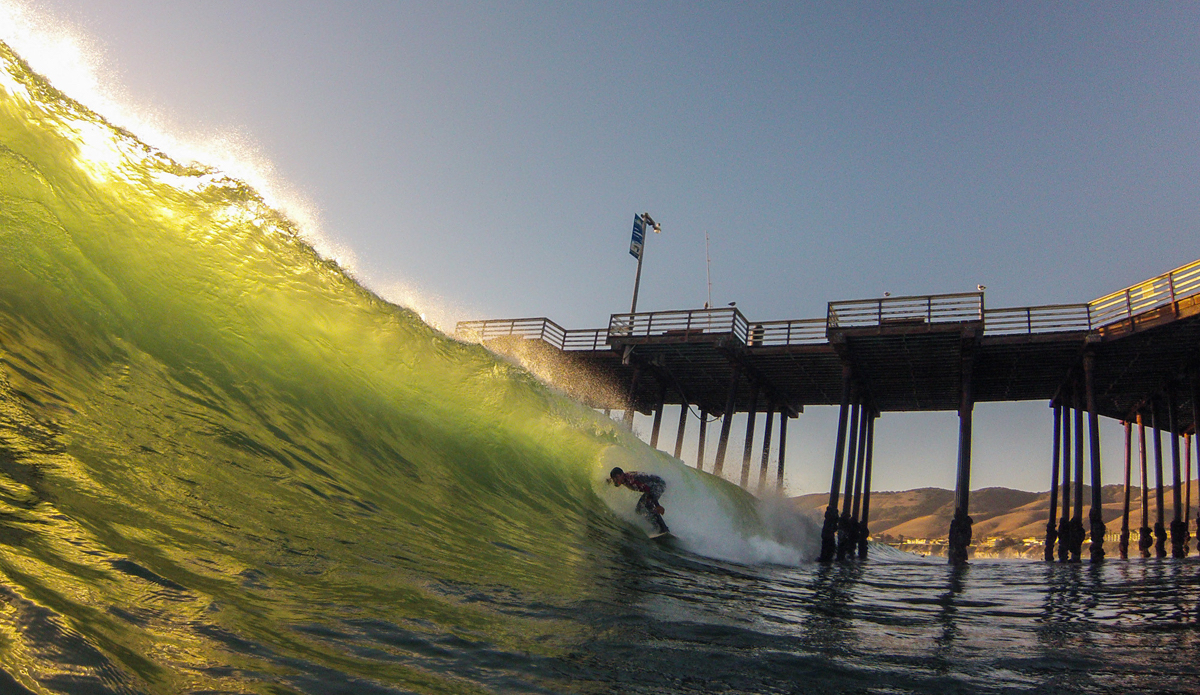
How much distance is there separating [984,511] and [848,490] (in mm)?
68385

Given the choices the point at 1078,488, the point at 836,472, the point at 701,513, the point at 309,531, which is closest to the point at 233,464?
the point at 309,531

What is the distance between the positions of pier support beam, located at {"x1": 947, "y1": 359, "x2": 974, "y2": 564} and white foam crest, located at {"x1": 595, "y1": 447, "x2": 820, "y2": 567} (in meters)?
4.24

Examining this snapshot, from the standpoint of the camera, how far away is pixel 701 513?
11.6 metres

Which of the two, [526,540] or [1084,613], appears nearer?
[1084,613]

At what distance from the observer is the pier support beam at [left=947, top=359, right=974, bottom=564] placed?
1639 cm

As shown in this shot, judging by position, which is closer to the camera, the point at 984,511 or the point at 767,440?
the point at 767,440

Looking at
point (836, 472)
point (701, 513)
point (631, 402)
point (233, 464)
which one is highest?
point (631, 402)

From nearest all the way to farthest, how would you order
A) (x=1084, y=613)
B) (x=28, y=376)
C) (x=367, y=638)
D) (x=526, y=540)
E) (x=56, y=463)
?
(x=367, y=638) < (x=56, y=463) < (x=28, y=376) < (x=1084, y=613) < (x=526, y=540)

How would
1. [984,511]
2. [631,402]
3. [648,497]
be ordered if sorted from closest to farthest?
[648,497]
[631,402]
[984,511]

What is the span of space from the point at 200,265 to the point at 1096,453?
68.9 ft

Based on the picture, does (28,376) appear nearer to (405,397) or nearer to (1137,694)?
(405,397)

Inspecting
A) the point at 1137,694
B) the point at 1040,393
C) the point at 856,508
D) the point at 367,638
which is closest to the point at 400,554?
the point at 367,638

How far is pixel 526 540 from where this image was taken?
20.7 feet

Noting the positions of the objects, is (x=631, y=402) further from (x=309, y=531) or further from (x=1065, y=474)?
(x=309, y=531)
